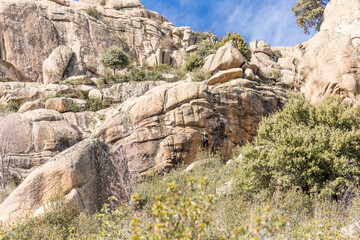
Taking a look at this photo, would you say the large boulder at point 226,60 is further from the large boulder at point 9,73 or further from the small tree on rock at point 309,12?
the large boulder at point 9,73

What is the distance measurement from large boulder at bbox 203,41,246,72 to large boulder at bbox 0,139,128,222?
53.1 feet

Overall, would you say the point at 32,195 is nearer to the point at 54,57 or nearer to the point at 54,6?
the point at 54,57

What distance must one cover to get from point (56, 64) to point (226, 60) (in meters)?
23.3

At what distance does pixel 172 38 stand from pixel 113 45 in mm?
14145

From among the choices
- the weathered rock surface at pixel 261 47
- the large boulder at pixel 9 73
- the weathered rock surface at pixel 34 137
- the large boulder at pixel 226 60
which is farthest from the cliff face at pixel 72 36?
the large boulder at pixel 226 60

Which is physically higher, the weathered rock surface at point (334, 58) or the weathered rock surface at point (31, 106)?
the weathered rock surface at point (334, 58)

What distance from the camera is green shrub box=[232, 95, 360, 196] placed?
11391mm

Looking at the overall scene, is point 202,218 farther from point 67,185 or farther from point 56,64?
point 56,64

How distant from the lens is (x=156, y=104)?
19938mm

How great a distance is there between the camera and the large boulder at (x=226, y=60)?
25172 millimetres

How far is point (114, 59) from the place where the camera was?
36.4m

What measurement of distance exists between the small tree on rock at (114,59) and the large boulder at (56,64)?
4.98 m

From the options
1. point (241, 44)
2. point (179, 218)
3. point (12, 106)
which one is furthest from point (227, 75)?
point (12, 106)

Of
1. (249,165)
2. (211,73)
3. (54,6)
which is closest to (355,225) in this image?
(249,165)
